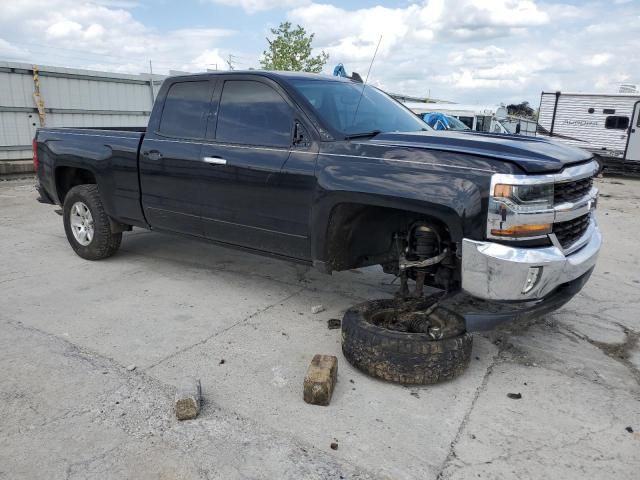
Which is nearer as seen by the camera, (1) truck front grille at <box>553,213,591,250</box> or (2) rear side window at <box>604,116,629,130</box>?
(1) truck front grille at <box>553,213,591,250</box>

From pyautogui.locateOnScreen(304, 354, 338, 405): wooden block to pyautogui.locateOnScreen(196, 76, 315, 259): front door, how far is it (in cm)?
106

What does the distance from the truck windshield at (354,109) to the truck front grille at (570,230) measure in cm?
150

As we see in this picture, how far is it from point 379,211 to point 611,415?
1.89 m

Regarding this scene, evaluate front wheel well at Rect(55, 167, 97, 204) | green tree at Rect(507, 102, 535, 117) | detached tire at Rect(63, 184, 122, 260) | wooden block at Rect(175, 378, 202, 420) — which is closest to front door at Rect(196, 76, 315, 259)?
wooden block at Rect(175, 378, 202, 420)

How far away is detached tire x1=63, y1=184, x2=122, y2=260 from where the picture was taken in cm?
548

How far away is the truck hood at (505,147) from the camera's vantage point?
301 cm

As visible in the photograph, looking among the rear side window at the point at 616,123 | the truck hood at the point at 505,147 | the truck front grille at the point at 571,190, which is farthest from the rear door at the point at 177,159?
the rear side window at the point at 616,123

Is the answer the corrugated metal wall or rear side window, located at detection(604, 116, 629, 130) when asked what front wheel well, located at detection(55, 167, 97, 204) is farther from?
rear side window, located at detection(604, 116, 629, 130)

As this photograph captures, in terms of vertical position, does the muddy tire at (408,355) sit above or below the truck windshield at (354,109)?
below

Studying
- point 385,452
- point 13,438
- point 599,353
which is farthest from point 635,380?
point 13,438

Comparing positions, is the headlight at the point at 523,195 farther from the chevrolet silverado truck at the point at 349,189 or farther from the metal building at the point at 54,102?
the metal building at the point at 54,102

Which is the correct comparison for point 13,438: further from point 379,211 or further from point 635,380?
point 635,380

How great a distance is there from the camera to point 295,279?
5.23 metres

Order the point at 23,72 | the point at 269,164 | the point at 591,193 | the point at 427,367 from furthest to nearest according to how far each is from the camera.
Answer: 1. the point at 23,72
2. the point at 269,164
3. the point at 591,193
4. the point at 427,367
